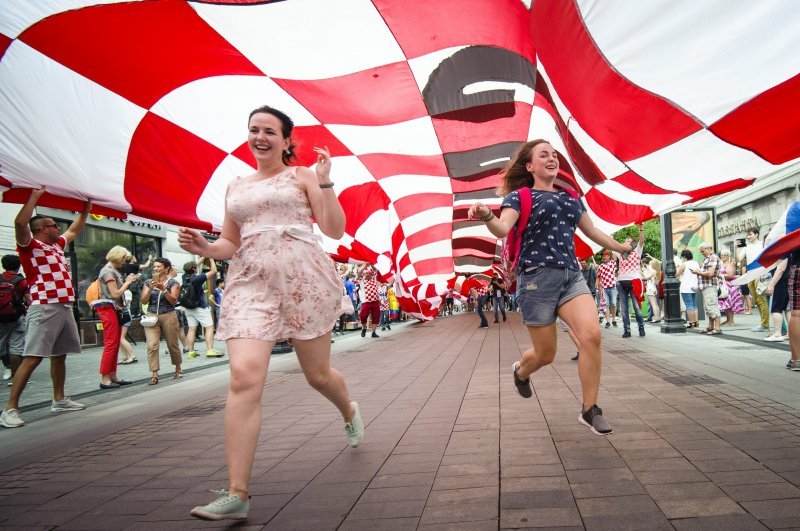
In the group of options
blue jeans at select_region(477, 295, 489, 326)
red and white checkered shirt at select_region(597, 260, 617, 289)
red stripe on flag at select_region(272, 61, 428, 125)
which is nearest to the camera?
red stripe on flag at select_region(272, 61, 428, 125)

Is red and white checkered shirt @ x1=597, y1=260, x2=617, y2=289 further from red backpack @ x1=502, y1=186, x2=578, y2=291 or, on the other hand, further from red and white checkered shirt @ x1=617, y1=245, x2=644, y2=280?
red backpack @ x1=502, y1=186, x2=578, y2=291

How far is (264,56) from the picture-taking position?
4.63m

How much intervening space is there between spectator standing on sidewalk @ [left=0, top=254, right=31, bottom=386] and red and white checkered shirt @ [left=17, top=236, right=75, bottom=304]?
179 cm

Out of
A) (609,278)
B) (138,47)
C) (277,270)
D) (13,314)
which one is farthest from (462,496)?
(609,278)

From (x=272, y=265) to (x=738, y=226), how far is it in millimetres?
31569

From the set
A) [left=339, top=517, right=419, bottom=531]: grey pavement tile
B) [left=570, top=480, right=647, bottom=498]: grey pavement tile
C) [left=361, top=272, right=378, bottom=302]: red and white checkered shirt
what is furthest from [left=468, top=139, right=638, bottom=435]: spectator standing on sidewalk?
[left=361, top=272, right=378, bottom=302]: red and white checkered shirt

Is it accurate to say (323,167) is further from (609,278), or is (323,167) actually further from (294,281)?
(609,278)

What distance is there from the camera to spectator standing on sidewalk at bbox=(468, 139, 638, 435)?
3264mm

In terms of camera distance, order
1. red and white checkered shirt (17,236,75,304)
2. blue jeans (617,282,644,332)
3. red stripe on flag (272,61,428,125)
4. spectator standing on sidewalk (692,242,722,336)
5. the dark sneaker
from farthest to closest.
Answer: blue jeans (617,282,644,332)
spectator standing on sidewalk (692,242,722,336)
red stripe on flag (272,61,428,125)
red and white checkered shirt (17,236,75,304)
the dark sneaker

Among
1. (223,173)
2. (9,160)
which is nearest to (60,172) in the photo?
(9,160)

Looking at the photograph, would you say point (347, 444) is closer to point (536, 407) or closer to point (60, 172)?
point (536, 407)

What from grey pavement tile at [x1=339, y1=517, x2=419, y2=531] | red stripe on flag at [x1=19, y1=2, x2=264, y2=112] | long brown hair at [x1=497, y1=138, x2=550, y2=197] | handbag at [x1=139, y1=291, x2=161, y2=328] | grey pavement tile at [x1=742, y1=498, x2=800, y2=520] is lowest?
grey pavement tile at [x1=339, y1=517, x2=419, y2=531]

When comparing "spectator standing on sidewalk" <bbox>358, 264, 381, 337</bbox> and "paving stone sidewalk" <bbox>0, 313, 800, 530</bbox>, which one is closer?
"paving stone sidewalk" <bbox>0, 313, 800, 530</bbox>

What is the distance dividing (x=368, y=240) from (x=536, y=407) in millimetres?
4442
